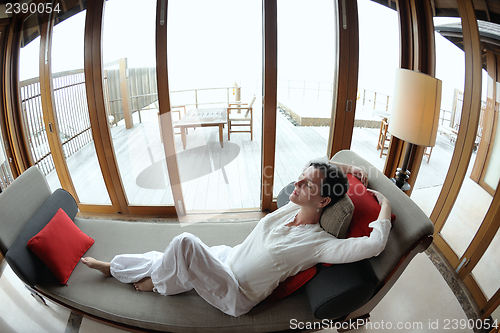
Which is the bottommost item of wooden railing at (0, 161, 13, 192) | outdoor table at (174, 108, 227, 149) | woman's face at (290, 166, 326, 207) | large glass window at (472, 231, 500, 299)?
large glass window at (472, 231, 500, 299)

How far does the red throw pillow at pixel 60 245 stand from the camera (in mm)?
1549

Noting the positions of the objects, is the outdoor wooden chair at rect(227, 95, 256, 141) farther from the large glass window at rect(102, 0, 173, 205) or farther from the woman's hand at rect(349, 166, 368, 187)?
the woman's hand at rect(349, 166, 368, 187)

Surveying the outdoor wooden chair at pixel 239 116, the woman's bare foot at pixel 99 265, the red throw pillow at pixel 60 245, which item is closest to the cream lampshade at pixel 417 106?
the outdoor wooden chair at pixel 239 116

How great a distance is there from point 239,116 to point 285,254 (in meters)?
1.67

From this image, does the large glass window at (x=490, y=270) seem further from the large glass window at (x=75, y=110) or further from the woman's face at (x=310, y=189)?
the large glass window at (x=75, y=110)

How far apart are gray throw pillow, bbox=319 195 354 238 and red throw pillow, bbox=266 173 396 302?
0.20ft

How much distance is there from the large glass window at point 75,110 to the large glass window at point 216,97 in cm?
87

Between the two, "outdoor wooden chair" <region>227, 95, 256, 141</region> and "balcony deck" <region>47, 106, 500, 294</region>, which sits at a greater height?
"outdoor wooden chair" <region>227, 95, 256, 141</region>

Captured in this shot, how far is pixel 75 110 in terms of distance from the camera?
8.16ft

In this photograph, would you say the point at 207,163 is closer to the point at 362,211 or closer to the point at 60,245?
the point at 60,245

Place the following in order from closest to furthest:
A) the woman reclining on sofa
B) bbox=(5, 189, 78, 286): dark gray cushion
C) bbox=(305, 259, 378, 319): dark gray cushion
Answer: bbox=(305, 259, 378, 319): dark gray cushion → the woman reclining on sofa → bbox=(5, 189, 78, 286): dark gray cushion

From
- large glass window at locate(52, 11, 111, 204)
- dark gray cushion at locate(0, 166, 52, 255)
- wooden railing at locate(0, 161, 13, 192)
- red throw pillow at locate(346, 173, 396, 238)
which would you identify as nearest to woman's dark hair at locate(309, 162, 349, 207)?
red throw pillow at locate(346, 173, 396, 238)

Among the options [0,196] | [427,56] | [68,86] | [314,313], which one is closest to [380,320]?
[314,313]

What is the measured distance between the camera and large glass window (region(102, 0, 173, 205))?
226cm
